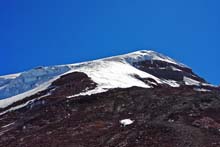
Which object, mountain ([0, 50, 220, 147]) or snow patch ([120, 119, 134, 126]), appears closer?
mountain ([0, 50, 220, 147])

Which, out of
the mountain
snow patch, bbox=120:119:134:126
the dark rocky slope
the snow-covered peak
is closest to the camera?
the dark rocky slope

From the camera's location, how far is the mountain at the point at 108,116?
172 feet

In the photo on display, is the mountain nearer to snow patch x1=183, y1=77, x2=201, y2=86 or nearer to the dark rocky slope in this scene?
the dark rocky slope

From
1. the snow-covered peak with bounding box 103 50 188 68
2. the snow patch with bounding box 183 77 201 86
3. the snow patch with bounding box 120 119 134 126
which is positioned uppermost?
the snow-covered peak with bounding box 103 50 188 68

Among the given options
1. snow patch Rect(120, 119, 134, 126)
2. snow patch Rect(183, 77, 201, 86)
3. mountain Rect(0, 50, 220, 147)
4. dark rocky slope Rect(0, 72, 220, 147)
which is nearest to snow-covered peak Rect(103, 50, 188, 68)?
snow patch Rect(183, 77, 201, 86)

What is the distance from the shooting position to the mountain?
52281mm

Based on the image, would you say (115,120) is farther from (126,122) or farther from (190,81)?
(190,81)

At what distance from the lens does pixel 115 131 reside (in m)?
56.2

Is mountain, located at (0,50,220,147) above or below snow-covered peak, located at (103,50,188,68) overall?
below

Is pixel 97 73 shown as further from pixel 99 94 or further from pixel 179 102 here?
pixel 179 102

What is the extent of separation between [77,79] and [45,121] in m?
29.5

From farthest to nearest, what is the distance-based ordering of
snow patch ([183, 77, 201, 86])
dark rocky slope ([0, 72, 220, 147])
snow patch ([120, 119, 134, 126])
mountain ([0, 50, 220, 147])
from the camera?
snow patch ([183, 77, 201, 86])
snow patch ([120, 119, 134, 126])
mountain ([0, 50, 220, 147])
dark rocky slope ([0, 72, 220, 147])

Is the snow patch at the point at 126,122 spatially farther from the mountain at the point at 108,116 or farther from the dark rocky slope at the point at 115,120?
the dark rocky slope at the point at 115,120

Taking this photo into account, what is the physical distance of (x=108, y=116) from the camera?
2712 inches
